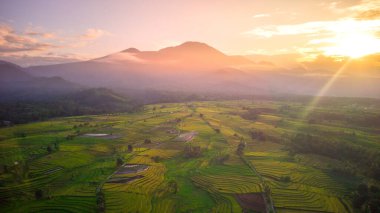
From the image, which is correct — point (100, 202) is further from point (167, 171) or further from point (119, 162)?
point (167, 171)

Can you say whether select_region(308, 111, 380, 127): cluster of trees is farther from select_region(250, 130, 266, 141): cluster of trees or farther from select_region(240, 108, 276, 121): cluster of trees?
select_region(250, 130, 266, 141): cluster of trees

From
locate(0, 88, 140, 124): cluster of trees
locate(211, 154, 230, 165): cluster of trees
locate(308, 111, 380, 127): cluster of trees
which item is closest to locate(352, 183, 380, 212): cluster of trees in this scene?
locate(211, 154, 230, 165): cluster of trees

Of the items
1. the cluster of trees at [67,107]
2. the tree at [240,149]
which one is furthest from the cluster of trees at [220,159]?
the cluster of trees at [67,107]

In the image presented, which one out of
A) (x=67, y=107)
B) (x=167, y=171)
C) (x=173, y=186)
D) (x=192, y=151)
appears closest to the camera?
(x=173, y=186)

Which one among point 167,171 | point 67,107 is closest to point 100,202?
point 167,171

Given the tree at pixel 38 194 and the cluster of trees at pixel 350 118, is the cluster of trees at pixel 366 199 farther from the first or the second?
the cluster of trees at pixel 350 118

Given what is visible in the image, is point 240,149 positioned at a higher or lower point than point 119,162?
higher
